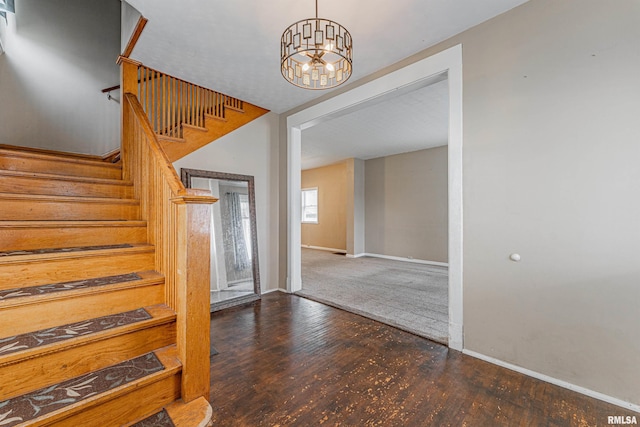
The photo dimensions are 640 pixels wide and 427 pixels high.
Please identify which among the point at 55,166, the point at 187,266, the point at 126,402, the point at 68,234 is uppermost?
the point at 55,166

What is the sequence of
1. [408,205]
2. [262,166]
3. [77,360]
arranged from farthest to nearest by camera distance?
[408,205] < [262,166] < [77,360]

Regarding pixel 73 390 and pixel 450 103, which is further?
pixel 450 103

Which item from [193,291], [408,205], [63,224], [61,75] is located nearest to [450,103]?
[193,291]

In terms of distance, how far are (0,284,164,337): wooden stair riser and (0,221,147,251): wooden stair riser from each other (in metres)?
0.62

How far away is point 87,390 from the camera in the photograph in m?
1.20

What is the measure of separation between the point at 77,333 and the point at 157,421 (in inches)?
23.4

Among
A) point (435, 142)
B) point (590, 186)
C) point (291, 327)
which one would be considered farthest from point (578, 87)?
point (435, 142)

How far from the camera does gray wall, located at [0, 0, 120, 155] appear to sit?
3367mm

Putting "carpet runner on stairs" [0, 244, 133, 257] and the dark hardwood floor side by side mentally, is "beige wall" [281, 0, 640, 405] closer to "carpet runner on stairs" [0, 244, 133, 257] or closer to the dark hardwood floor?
the dark hardwood floor

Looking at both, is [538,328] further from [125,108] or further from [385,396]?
[125,108]

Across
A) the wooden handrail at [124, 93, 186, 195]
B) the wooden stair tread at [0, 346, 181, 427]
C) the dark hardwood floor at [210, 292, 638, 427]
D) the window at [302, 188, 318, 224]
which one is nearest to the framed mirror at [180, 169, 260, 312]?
the dark hardwood floor at [210, 292, 638, 427]

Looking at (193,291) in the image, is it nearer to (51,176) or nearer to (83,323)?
(83,323)

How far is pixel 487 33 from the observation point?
2.21 meters

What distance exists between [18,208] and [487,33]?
3.79 m
